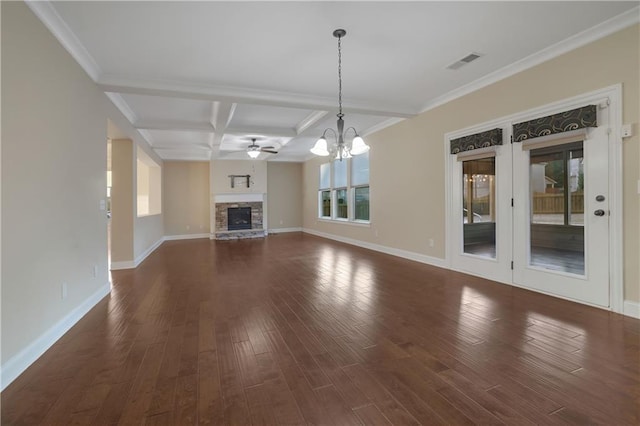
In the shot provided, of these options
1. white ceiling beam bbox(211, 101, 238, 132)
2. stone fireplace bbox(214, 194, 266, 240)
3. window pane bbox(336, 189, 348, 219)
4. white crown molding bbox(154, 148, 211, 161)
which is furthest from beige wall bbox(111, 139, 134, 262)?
window pane bbox(336, 189, 348, 219)

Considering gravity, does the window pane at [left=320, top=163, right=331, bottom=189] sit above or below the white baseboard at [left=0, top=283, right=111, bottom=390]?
above

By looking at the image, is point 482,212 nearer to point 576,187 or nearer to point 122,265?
point 576,187

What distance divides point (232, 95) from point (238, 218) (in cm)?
639

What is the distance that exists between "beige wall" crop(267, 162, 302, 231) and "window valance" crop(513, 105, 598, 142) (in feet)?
27.4

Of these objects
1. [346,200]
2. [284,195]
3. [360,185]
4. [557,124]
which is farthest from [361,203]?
[557,124]

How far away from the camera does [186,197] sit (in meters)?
9.72

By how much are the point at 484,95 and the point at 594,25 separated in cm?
135

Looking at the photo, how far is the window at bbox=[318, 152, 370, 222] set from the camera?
751cm

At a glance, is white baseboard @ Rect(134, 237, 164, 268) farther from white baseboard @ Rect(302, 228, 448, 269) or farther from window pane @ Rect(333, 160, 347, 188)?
window pane @ Rect(333, 160, 347, 188)

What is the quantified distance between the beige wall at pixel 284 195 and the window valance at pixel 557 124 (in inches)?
329

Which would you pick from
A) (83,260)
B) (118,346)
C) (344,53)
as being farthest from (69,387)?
(344,53)

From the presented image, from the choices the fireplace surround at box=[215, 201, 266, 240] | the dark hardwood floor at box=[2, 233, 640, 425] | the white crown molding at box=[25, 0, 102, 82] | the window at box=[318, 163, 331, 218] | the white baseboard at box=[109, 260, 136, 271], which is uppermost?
the white crown molding at box=[25, 0, 102, 82]

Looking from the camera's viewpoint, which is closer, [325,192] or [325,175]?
[325,175]

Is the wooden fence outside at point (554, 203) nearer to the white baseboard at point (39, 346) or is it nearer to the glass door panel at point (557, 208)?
the glass door panel at point (557, 208)
